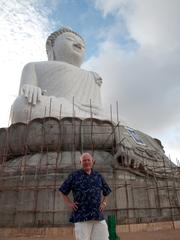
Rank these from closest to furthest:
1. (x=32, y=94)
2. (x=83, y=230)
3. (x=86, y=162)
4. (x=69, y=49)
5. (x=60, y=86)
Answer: (x=83, y=230)
(x=86, y=162)
(x=32, y=94)
(x=60, y=86)
(x=69, y=49)

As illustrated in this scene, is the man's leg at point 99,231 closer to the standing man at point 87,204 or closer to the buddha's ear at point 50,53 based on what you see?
the standing man at point 87,204

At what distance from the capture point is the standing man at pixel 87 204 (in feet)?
Result: 6.03

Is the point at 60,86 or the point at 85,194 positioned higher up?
the point at 60,86

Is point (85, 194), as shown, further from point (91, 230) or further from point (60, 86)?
point (60, 86)

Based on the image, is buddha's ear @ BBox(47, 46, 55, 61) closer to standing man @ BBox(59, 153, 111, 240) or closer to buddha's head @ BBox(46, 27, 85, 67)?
buddha's head @ BBox(46, 27, 85, 67)

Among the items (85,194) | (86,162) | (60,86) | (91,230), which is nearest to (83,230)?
(91,230)

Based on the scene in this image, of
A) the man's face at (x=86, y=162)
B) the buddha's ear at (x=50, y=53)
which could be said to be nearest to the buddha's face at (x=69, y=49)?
the buddha's ear at (x=50, y=53)

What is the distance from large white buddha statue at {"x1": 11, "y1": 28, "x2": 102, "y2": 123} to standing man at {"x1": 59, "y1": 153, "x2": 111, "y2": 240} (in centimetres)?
488

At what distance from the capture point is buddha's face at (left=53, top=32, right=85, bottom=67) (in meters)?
10.1

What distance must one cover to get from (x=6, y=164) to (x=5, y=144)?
0.46m

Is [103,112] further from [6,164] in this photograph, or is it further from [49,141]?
[6,164]

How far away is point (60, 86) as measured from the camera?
8.62 metres

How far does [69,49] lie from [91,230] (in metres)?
8.88

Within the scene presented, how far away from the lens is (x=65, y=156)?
19.5 ft
